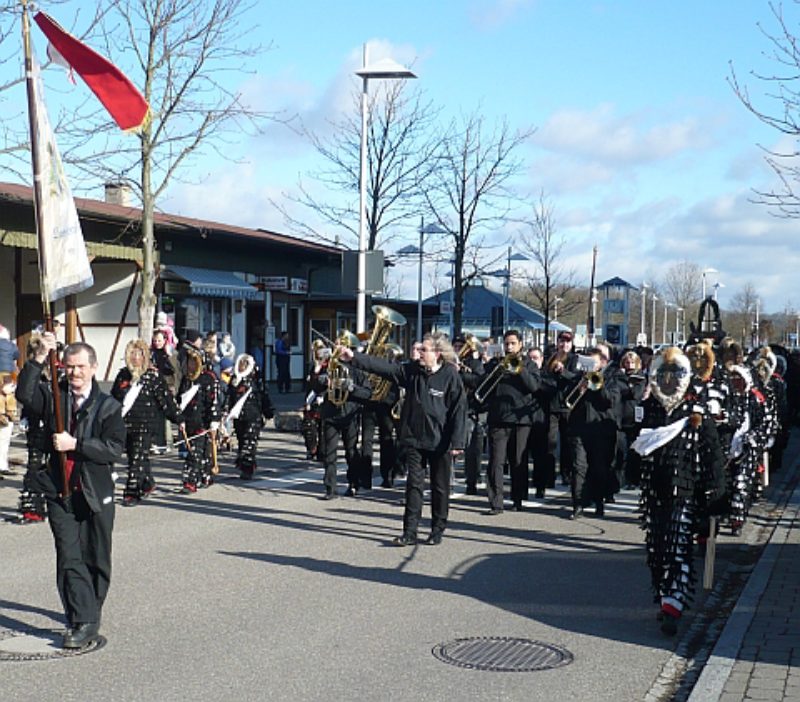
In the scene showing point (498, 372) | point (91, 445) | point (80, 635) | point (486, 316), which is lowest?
point (80, 635)

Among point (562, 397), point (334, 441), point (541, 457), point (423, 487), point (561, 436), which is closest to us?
Result: point (423, 487)

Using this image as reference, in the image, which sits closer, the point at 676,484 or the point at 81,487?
the point at 81,487

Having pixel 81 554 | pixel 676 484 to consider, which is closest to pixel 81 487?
pixel 81 554

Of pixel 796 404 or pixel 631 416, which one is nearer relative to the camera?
pixel 631 416

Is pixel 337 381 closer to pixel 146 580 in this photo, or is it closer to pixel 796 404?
pixel 146 580

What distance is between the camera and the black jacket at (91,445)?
22.0ft

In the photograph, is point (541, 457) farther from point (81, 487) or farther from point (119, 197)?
point (119, 197)

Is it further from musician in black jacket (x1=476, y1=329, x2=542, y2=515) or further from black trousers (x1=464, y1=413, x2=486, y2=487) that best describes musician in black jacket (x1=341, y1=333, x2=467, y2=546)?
black trousers (x1=464, y1=413, x2=486, y2=487)

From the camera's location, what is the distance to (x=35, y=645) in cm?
673

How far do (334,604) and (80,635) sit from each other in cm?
191

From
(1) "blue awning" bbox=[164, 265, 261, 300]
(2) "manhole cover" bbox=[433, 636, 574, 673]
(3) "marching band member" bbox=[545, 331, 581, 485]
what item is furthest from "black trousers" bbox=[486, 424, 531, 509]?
(1) "blue awning" bbox=[164, 265, 261, 300]

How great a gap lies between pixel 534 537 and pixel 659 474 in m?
3.72

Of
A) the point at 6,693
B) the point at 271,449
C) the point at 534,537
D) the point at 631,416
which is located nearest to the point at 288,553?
the point at 534,537

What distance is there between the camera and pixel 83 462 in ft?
22.1
